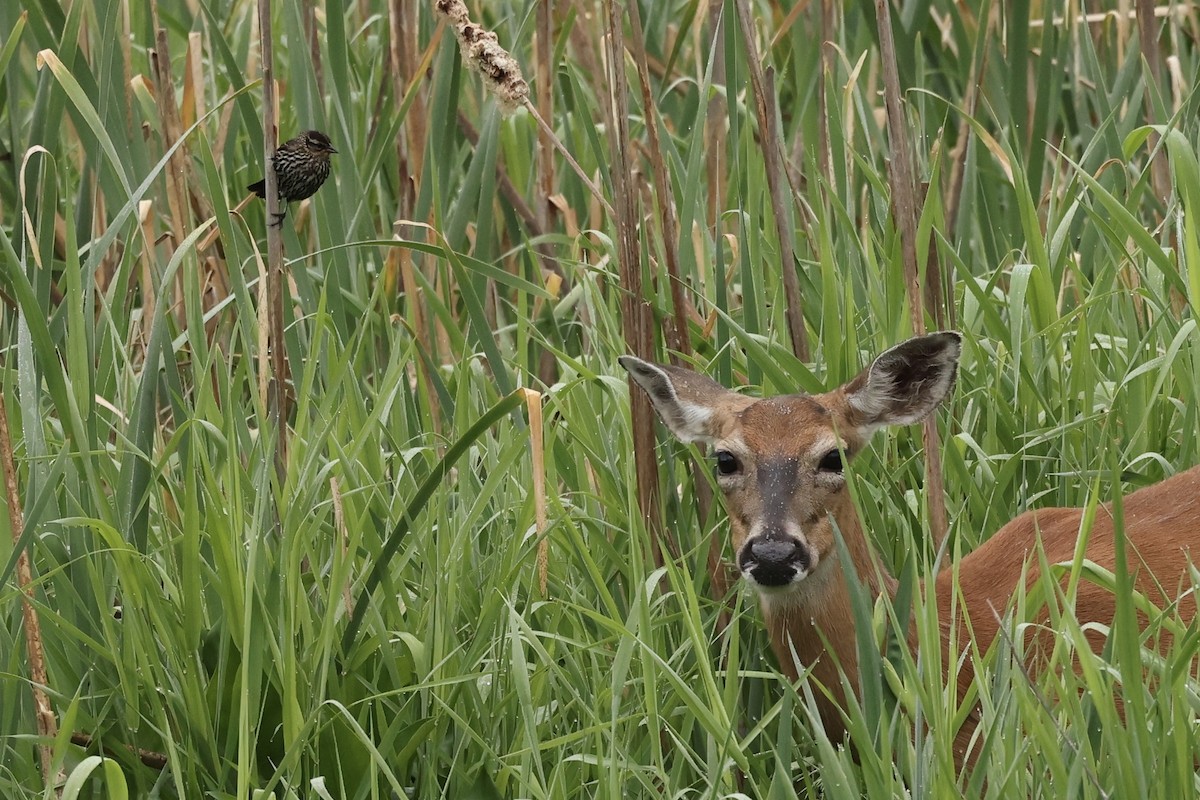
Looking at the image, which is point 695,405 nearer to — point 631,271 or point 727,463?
point 727,463

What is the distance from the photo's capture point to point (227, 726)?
2842mm

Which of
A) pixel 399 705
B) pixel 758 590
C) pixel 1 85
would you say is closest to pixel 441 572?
pixel 399 705

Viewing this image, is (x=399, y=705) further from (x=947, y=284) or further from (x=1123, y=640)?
(x=947, y=284)

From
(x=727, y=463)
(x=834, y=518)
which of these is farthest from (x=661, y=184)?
(x=834, y=518)

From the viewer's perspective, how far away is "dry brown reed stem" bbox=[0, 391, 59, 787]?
2.70 meters

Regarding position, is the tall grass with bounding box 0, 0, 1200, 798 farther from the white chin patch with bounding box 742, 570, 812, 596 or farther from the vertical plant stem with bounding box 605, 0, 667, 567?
the white chin patch with bounding box 742, 570, 812, 596

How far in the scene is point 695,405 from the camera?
339 centimetres

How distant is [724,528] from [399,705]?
0.89 metres

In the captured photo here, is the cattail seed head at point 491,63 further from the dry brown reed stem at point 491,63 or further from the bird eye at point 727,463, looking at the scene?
the bird eye at point 727,463

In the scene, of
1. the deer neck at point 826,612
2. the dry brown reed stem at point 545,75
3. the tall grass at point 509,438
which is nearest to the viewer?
the tall grass at point 509,438

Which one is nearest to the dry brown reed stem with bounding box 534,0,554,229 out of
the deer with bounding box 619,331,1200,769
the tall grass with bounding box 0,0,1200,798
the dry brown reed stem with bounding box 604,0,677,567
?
the tall grass with bounding box 0,0,1200,798

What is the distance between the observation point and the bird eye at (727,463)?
3.31 m

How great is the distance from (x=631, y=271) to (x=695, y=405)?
0.35m

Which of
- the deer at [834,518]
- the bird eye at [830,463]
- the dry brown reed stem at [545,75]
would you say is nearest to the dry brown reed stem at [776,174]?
the deer at [834,518]
